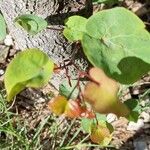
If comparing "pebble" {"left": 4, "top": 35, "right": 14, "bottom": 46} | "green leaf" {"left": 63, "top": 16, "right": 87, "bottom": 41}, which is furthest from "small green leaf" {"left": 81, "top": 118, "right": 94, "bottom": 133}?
"pebble" {"left": 4, "top": 35, "right": 14, "bottom": 46}

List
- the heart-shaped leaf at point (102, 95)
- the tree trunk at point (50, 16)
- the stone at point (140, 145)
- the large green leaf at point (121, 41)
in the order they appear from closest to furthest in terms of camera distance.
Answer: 1. the heart-shaped leaf at point (102, 95)
2. the large green leaf at point (121, 41)
3. the tree trunk at point (50, 16)
4. the stone at point (140, 145)

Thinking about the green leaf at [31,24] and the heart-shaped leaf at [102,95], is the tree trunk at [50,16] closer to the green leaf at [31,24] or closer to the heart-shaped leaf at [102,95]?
the green leaf at [31,24]

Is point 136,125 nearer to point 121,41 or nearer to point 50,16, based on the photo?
point 50,16

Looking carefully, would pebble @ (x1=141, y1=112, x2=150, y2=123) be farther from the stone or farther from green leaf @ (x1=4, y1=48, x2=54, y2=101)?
green leaf @ (x1=4, y1=48, x2=54, y2=101)

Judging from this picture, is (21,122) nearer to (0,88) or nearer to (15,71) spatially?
(0,88)

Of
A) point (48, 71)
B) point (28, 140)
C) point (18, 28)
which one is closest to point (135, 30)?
point (48, 71)

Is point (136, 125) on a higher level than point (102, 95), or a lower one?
lower

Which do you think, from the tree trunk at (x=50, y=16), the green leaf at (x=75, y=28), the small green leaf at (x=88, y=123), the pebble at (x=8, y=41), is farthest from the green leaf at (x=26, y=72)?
the pebble at (x=8, y=41)

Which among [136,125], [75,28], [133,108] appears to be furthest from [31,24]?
[136,125]
